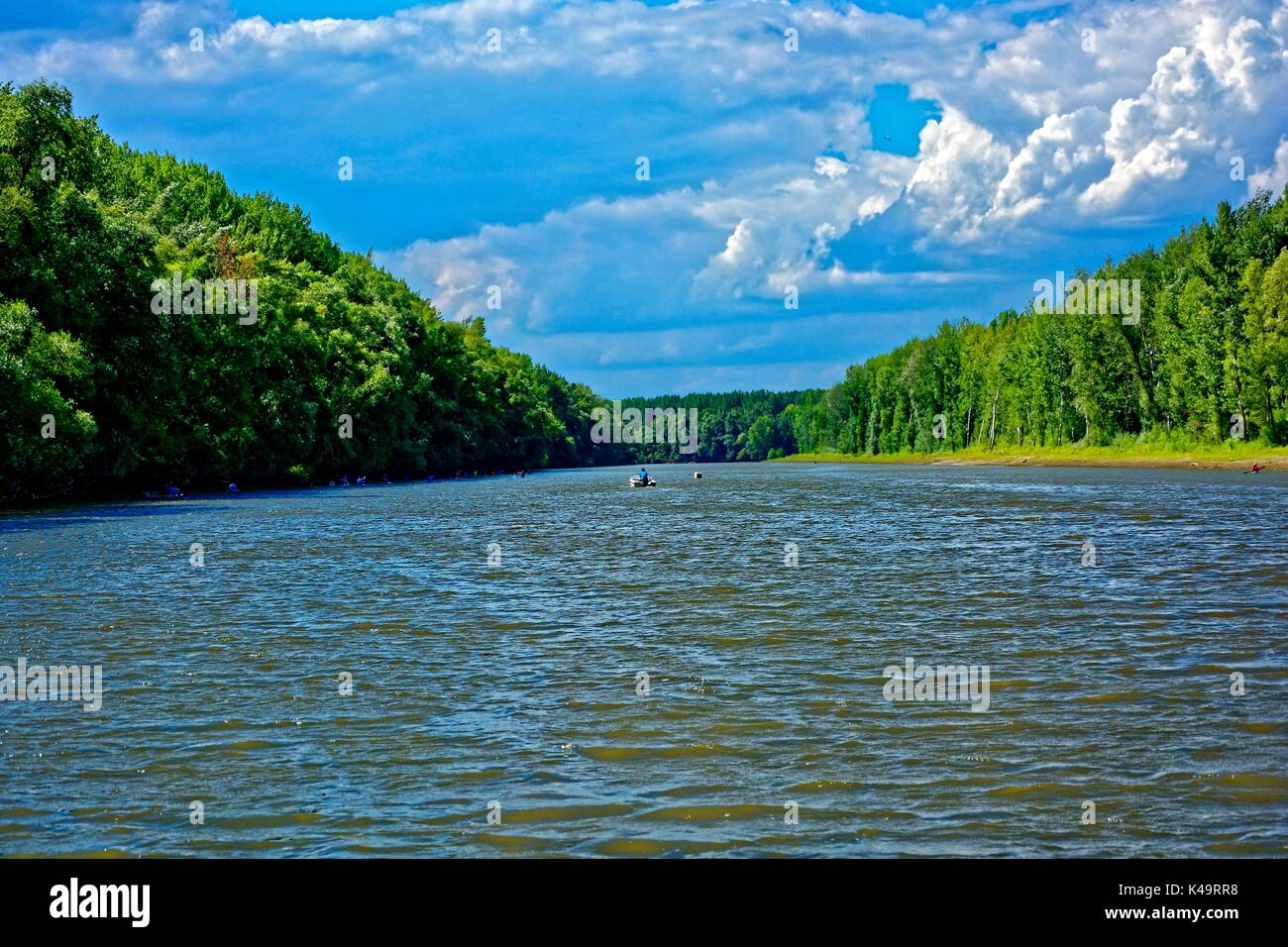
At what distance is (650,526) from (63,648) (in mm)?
37330

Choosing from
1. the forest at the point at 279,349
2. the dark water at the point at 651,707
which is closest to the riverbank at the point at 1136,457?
the forest at the point at 279,349

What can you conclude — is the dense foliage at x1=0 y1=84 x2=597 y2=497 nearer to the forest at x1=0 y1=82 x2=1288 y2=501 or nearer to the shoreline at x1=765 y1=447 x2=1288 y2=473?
the forest at x1=0 y1=82 x2=1288 y2=501

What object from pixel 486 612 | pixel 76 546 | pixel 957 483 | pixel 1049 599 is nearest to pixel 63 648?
pixel 486 612

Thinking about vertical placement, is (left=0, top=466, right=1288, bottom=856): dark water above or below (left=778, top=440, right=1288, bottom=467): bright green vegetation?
below

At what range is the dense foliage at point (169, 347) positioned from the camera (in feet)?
205

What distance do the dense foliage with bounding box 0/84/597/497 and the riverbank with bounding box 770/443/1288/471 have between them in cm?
7795

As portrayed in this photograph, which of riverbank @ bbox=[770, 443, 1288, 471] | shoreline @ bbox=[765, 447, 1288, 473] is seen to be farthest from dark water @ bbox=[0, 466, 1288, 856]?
riverbank @ bbox=[770, 443, 1288, 471]

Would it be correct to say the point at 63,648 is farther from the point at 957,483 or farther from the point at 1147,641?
the point at 957,483

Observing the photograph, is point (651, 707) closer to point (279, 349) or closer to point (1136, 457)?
point (279, 349)

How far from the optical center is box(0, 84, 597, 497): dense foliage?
205 feet

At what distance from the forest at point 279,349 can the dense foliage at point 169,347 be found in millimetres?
167

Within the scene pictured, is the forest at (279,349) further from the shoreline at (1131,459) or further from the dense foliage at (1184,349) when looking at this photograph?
the shoreline at (1131,459)

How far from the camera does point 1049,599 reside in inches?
1071
